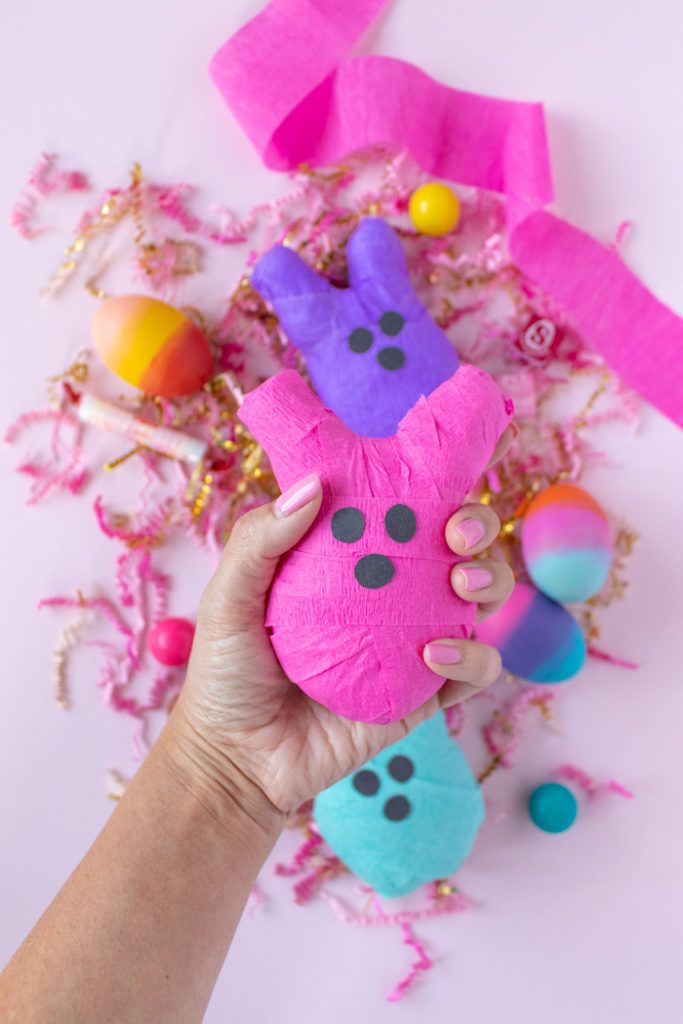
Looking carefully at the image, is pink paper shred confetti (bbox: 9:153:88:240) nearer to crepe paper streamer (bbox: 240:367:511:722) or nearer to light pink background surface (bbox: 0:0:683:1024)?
light pink background surface (bbox: 0:0:683:1024)

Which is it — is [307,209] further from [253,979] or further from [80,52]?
[253,979]

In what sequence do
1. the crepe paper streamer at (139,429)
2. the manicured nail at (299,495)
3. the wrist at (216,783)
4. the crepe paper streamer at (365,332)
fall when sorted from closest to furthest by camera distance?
the manicured nail at (299,495) < the wrist at (216,783) < the crepe paper streamer at (365,332) < the crepe paper streamer at (139,429)

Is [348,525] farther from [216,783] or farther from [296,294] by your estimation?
[296,294]

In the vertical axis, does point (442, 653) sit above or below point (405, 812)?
above

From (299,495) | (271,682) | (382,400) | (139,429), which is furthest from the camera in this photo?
(139,429)

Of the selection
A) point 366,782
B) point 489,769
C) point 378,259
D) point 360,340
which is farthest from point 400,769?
point 378,259

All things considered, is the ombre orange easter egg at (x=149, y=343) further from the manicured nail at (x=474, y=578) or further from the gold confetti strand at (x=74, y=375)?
the manicured nail at (x=474, y=578)

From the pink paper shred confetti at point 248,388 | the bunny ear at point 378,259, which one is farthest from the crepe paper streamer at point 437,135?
the bunny ear at point 378,259
